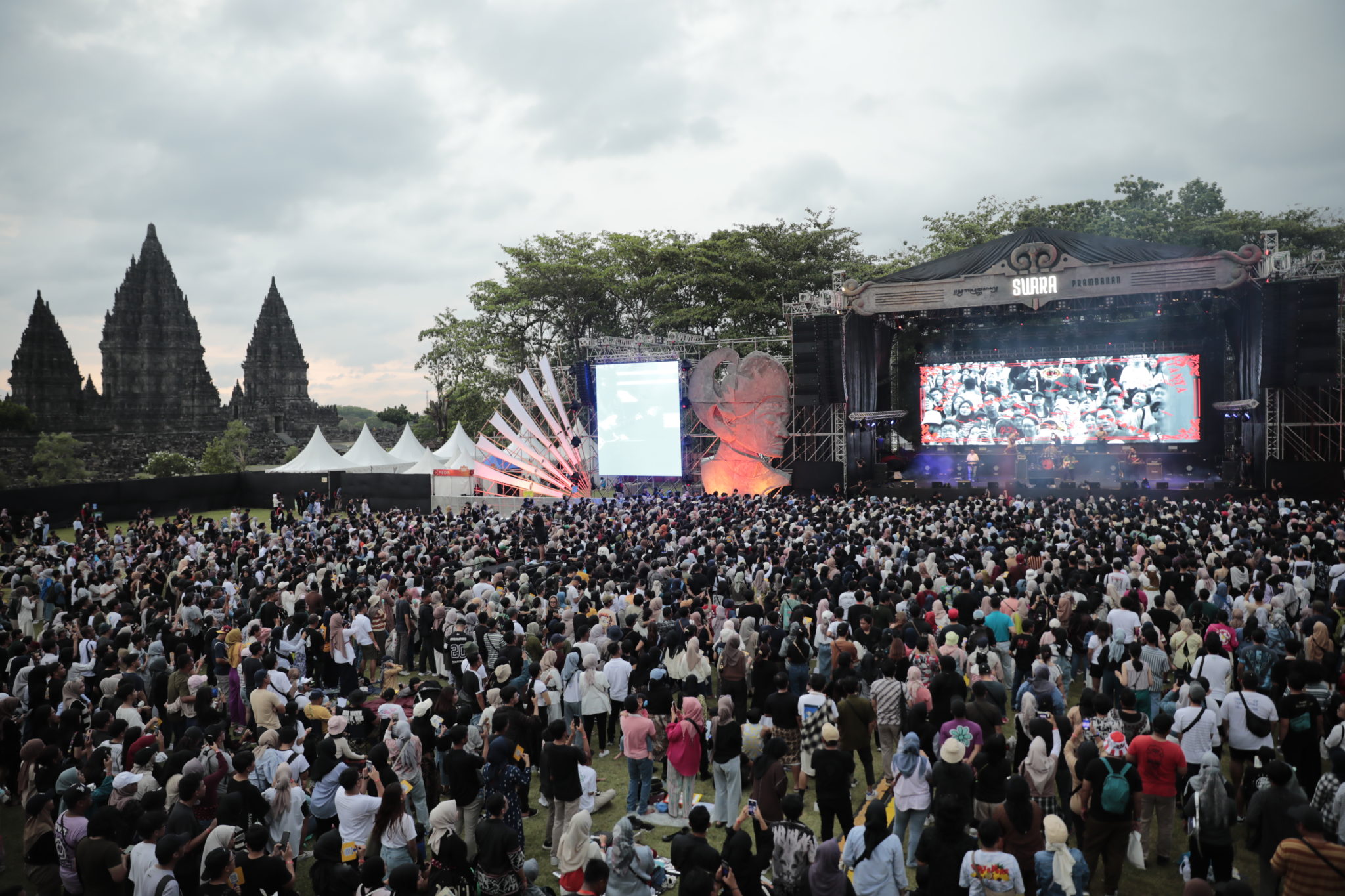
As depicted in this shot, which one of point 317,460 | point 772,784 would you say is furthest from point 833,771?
point 317,460

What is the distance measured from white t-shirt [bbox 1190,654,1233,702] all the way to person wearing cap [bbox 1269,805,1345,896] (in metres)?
2.40

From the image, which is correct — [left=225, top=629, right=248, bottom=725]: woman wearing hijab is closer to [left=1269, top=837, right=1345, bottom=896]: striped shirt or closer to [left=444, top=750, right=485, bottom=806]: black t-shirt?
[left=444, top=750, right=485, bottom=806]: black t-shirt

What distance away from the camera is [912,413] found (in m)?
28.5

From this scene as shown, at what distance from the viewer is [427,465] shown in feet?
106

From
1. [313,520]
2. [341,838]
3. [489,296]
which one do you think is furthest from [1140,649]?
[489,296]

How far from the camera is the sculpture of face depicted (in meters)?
26.1

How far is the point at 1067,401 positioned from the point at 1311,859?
74.5ft

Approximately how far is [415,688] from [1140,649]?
6362 mm

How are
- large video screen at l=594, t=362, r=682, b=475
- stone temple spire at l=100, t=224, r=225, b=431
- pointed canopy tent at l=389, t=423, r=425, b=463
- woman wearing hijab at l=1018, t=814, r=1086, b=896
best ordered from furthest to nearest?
stone temple spire at l=100, t=224, r=225, b=431
pointed canopy tent at l=389, t=423, r=425, b=463
large video screen at l=594, t=362, r=682, b=475
woman wearing hijab at l=1018, t=814, r=1086, b=896

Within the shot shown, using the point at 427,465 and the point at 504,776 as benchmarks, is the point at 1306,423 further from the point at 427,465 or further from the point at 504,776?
the point at 427,465

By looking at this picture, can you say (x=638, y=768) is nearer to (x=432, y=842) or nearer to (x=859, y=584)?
(x=432, y=842)

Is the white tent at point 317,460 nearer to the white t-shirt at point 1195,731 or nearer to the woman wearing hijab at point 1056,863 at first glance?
the white t-shirt at point 1195,731

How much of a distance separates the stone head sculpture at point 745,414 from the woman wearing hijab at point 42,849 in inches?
842

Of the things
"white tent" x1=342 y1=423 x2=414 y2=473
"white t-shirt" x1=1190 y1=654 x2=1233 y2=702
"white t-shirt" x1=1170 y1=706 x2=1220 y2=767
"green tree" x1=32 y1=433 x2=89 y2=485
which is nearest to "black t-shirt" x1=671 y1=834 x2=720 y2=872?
"white t-shirt" x1=1170 y1=706 x2=1220 y2=767
